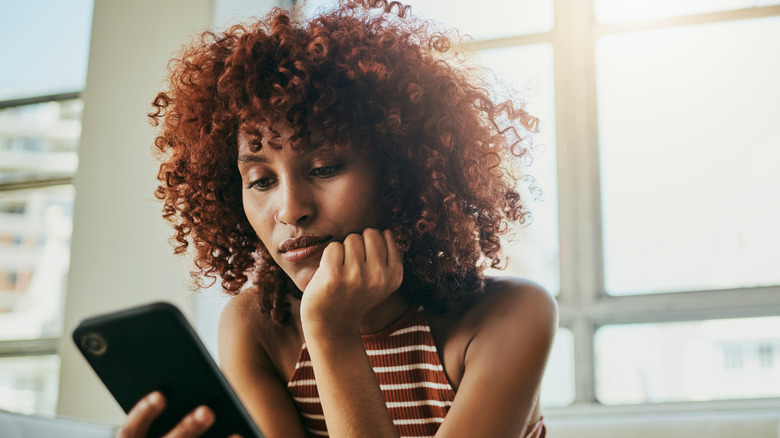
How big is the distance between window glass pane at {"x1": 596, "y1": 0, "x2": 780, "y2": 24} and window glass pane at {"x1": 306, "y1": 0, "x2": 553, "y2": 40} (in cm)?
20

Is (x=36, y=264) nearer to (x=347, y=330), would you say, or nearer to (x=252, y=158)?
(x=252, y=158)

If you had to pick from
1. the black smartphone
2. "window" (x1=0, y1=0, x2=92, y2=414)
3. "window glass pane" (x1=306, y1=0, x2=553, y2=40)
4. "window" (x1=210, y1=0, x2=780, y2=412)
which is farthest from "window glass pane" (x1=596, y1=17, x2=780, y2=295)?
"window" (x1=0, y1=0, x2=92, y2=414)

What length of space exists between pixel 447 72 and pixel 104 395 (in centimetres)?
176

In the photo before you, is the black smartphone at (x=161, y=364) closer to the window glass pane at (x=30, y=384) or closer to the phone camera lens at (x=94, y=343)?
the phone camera lens at (x=94, y=343)

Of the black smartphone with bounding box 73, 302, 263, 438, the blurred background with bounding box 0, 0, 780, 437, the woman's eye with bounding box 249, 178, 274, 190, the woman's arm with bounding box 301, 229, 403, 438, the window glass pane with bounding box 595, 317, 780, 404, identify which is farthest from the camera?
the blurred background with bounding box 0, 0, 780, 437

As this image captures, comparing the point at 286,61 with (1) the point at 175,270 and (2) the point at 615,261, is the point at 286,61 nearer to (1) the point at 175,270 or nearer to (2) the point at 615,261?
(1) the point at 175,270

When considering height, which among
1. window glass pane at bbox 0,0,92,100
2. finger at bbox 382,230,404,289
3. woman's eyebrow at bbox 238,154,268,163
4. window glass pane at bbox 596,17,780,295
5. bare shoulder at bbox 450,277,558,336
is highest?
window glass pane at bbox 0,0,92,100

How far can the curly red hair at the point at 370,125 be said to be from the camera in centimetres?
111

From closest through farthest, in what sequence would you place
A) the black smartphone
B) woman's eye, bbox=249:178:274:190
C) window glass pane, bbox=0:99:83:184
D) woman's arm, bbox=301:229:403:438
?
1. the black smartphone
2. woman's arm, bbox=301:229:403:438
3. woman's eye, bbox=249:178:274:190
4. window glass pane, bbox=0:99:83:184

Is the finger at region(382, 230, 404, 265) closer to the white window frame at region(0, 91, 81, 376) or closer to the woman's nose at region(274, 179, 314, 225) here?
the woman's nose at region(274, 179, 314, 225)

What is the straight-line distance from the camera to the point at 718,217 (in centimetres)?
237

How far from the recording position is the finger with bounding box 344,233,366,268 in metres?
1.03

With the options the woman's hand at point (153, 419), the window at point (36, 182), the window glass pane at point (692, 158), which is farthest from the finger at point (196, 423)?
the window at point (36, 182)

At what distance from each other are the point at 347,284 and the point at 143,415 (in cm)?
34
